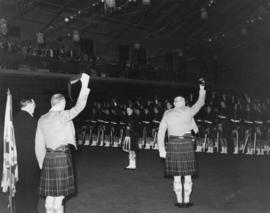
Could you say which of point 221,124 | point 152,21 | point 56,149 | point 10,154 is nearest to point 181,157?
point 56,149

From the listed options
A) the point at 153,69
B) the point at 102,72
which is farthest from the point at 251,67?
the point at 102,72

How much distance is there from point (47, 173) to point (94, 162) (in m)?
6.18

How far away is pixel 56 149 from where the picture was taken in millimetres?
4457

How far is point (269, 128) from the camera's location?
11180mm

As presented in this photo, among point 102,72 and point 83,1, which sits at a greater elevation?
point 83,1

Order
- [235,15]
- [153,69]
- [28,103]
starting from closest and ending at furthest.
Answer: [28,103] → [153,69] → [235,15]

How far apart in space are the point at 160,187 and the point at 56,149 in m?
3.39

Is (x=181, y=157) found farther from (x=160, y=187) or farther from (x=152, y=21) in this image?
(x=152, y=21)

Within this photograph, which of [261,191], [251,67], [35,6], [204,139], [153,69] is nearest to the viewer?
[261,191]

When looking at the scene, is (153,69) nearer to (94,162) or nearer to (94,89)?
(94,89)

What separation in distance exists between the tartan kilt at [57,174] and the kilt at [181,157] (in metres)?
1.72

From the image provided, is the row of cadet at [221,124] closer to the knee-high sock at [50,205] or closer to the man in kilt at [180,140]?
the man in kilt at [180,140]

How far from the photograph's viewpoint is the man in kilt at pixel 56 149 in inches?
173

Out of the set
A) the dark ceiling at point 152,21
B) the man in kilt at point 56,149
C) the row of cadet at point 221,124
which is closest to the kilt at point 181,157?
the man in kilt at point 56,149
